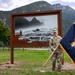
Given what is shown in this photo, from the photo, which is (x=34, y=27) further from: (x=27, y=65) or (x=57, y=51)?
(x=57, y=51)

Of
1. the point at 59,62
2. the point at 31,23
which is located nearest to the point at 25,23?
the point at 31,23

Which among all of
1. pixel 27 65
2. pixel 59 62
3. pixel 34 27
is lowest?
pixel 27 65

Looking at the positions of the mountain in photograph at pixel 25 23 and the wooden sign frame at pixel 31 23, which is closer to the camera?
the wooden sign frame at pixel 31 23

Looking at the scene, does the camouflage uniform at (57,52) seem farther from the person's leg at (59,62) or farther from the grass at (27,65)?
the grass at (27,65)

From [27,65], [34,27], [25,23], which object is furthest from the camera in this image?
[25,23]

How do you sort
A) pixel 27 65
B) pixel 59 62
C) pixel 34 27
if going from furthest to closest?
pixel 34 27, pixel 27 65, pixel 59 62

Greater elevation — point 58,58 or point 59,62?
point 58,58

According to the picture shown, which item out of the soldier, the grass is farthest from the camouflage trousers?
the grass

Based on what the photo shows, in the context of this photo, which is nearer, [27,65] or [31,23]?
[27,65]

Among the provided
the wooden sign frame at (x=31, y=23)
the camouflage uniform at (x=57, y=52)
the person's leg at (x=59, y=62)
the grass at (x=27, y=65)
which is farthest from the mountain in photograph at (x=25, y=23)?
the person's leg at (x=59, y=62)

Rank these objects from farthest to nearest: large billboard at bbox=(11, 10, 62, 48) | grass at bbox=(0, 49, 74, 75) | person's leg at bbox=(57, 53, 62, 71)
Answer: large billboard at bbox=(11, 10, 62, 48) → person's leg at bbox=(57, 53, 62, 71) → grass at bbox=(0, 49, 74, 75)

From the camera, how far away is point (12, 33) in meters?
18.1

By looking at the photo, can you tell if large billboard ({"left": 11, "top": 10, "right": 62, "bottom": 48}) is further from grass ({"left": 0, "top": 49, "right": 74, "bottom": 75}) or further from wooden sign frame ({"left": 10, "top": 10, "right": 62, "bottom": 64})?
grass ({"left": 0, "top": 49, "right": 74, "bottom": 75})

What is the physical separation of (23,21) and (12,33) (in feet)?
3.03
